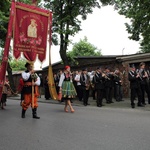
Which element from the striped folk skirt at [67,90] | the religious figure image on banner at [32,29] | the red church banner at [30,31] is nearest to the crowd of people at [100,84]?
the striped folk skirt at [67,90]

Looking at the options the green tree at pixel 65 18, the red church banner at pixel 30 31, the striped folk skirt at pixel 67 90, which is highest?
the green tree at pixel 65 18

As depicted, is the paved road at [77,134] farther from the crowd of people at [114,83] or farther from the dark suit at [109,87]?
the dark suit at [109,87]

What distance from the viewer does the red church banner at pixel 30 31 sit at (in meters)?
10.4

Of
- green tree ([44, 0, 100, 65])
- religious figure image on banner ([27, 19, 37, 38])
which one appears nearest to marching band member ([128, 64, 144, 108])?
religious figure image on banner ([27, 19, 37, 38])

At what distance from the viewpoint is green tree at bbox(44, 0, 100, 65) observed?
63.8 feet

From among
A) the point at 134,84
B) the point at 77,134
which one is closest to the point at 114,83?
the point at 134,84

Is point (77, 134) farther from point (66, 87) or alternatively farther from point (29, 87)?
point (66, 87)

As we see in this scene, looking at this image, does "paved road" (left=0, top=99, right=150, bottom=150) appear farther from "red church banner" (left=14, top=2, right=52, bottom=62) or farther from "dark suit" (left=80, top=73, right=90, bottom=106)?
"dark suit" (left=80, top=73, right=90, bottom=106)

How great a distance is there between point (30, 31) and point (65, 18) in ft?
28.7

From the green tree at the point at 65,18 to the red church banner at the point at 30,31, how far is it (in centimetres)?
808

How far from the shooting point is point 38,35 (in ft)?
36.2

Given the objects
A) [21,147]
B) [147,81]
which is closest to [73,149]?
[21,147]

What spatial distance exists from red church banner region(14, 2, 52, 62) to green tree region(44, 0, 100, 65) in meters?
8.08

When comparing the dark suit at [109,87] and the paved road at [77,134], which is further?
the dark suit at [109,87]
